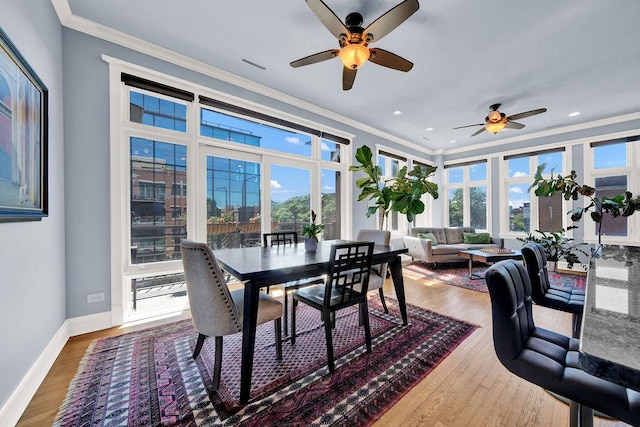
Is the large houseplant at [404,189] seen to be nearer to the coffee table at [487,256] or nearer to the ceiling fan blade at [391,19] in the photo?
the coffee table at [487,256]

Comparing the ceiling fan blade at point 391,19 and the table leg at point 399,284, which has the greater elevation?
the ceiling fan blade at point 391,19

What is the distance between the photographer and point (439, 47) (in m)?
2.72

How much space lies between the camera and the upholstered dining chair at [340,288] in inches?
74.7

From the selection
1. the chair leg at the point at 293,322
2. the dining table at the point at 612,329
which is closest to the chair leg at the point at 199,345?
the chair leg at the point at 293,322

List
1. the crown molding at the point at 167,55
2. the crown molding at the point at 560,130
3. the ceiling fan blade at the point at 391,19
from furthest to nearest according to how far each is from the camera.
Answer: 1. the crown molding at the point at 560,130
2. the crown molding at the point at 167,55
3. the ceiling fan blade at the point at 391,19

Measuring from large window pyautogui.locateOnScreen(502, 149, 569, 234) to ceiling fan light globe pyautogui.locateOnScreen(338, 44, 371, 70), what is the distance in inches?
209

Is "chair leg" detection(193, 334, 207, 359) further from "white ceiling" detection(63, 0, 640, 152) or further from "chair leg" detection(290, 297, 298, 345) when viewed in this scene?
"white ceiling" detection(63, 0, 640, 152)

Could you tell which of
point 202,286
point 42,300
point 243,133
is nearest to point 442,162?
point 243,133

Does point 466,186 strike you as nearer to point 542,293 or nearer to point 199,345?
point 542,293

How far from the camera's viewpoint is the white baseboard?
4.63ft

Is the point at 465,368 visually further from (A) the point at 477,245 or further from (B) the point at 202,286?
(A) the point at 477,245

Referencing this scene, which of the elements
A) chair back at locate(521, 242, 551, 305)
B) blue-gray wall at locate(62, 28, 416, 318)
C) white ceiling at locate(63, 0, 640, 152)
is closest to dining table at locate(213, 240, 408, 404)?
chair back at locate(521, 242, 551, 305)

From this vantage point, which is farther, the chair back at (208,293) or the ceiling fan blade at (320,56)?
the ceiling fan blade at (320,56)

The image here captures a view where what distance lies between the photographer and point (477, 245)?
5672mm
